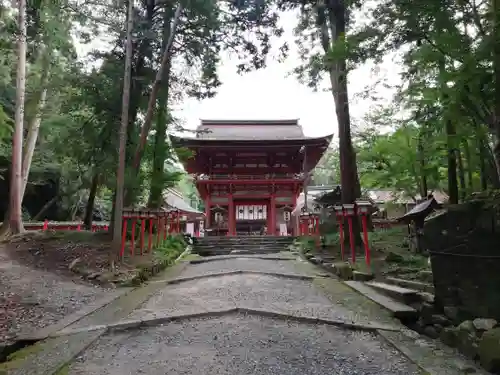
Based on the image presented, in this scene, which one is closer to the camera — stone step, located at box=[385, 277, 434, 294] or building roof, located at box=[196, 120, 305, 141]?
stone step, located at box=[385, 277, 434, 294]

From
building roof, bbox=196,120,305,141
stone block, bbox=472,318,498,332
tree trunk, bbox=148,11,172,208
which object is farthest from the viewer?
building roof, bbox=196,120,305,141

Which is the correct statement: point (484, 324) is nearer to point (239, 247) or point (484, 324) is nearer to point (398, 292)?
point (398, 292)

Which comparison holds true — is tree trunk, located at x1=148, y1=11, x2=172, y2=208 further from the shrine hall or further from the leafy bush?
the shrine hall

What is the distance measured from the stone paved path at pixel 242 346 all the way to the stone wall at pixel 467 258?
113 cm

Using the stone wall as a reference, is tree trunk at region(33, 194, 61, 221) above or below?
above

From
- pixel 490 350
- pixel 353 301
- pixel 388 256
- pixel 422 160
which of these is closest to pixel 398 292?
pixel 353 301

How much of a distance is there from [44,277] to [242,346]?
5107mm

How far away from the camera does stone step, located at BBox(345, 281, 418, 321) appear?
4.19 meters

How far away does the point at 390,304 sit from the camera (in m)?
4.59

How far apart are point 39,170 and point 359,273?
54.6ft

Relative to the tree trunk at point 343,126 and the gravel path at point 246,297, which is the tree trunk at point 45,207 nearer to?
the gravel path at point 246,297

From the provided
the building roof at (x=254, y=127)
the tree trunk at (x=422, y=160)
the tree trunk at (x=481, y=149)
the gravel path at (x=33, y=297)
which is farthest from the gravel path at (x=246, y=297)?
the building roof at (x=254, y=127)

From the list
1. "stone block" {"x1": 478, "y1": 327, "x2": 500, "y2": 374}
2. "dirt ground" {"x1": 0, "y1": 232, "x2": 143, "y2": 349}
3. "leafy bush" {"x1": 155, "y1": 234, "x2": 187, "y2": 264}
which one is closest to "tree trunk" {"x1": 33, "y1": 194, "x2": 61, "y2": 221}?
"leafy bush" {"x1": 155, "y1": 234, "x2": 187, "y2": 264}

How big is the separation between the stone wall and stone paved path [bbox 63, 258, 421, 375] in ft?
3.71
